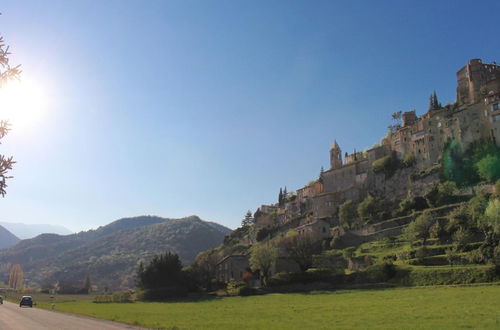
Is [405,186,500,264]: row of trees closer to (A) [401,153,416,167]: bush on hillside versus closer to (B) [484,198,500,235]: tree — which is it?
(B) [484,198,500,235]: tree

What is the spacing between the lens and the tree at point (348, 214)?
9829cm

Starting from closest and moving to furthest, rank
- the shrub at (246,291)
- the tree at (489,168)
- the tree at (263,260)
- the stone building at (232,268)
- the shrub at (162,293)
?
1. the shrub at (246,291)
2. the shrub at (162,293)
3. the tree at (263,260)
4. the tree at (489,168)
5. the stone building at (232,268)

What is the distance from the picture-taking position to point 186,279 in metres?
72.0

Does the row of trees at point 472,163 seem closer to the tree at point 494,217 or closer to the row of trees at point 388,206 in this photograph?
the row of trees at point 388,206

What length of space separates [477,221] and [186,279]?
46299mm

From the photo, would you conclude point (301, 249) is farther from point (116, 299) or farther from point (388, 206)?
point (388, 206)

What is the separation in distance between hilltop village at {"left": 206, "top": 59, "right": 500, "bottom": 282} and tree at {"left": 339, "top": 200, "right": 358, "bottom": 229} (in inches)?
71.4

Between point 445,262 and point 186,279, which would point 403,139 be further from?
point 186,279

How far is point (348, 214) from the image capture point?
99.2 meters

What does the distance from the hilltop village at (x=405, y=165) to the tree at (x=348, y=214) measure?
1813mm

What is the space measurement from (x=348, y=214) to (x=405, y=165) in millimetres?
19161

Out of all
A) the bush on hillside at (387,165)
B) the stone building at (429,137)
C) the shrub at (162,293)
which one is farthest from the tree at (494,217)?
the bush on hillside at (387,165)

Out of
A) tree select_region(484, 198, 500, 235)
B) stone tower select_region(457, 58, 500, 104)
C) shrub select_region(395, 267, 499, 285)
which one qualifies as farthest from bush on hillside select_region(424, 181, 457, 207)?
shrub select_region(395, 267, 499, 285)

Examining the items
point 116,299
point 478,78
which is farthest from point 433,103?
point 116,299
